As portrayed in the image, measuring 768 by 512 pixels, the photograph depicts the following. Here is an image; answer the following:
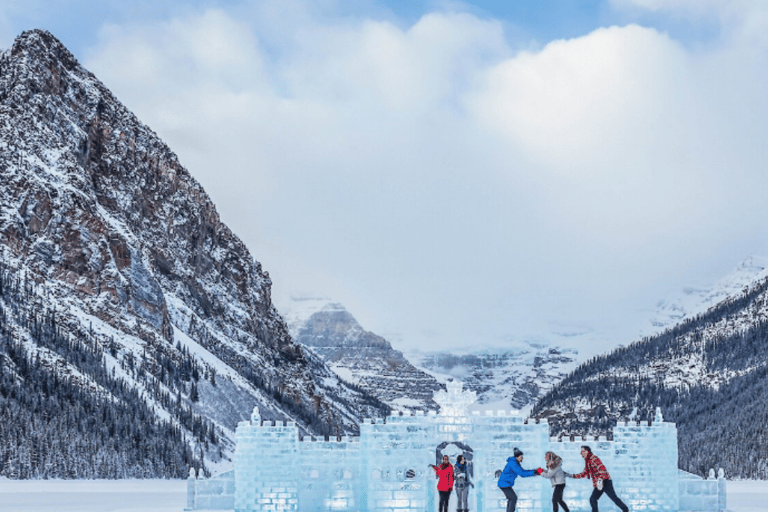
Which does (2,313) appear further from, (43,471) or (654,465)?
(654,465)

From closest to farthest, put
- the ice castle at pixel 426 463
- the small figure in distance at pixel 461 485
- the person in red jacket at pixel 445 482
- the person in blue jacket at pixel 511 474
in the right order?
the person in blue jacket at pixel 511 474 < the person in red jacket at pixel 445 482 < the small figure in distance at pixel 461 485 < the ice castle at pixel 426 463

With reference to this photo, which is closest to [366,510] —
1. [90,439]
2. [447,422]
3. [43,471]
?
[447,422]

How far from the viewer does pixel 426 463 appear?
5253 cm

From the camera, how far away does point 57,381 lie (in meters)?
181

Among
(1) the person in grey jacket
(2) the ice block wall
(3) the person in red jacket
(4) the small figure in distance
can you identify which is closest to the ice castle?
(2) the ice block wall

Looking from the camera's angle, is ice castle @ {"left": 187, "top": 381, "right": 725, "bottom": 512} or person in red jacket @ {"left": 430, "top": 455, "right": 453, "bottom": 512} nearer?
person in red jacket @ {"left": 430, "top": 455, "right": 453, "bottom": 512}

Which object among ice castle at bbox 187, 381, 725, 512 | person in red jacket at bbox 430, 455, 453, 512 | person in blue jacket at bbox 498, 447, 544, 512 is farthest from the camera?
ice castle at bbox 187, 381, 725, 512

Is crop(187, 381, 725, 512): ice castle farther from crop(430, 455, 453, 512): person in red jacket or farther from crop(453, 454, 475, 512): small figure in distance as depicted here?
crop(430, 455, 453, 512): person in red jacket

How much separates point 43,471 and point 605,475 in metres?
124

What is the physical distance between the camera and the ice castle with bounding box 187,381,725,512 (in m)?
52.3

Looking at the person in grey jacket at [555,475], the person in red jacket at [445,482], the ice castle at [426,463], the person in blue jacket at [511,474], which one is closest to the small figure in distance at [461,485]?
the ice castle at [426,463]

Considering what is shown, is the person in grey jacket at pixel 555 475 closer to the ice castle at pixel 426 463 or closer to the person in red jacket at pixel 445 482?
the person in red jacket at pixel 445 482

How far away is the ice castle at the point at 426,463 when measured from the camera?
52344 millimetres

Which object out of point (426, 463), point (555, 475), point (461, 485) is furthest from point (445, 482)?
point (426, 463)
